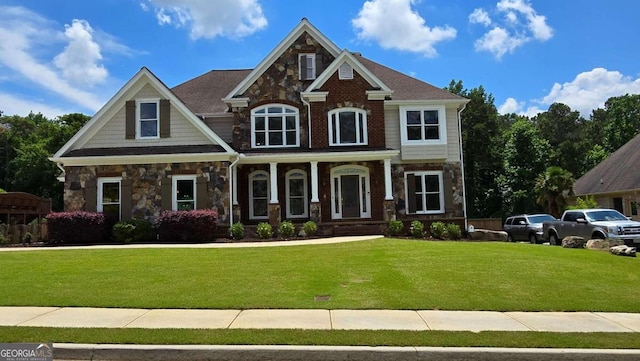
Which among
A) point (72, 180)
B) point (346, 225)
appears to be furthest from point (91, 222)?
point (346, 225)

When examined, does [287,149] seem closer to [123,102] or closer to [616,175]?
[123,102]

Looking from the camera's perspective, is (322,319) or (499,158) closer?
(322,319)

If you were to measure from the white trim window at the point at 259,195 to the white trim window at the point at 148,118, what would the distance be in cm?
489

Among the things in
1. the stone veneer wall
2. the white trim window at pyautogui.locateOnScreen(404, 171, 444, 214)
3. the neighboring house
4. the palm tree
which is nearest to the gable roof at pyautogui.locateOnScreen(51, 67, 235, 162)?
the stone veneer wall

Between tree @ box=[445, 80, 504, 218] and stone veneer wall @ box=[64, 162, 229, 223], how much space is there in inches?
1036

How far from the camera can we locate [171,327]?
700 centimetres

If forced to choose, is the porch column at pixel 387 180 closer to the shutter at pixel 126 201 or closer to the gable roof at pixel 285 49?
the gable roof at pixel 285 49

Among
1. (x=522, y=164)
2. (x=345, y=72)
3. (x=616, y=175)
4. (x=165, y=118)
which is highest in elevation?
(x=345, y=72)

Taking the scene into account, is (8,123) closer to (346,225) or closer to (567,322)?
(346,225)

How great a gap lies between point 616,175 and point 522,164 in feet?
23.2

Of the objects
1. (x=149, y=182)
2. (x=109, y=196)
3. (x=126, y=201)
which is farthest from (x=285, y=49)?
(x=109, y=196)

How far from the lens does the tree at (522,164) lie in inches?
1436

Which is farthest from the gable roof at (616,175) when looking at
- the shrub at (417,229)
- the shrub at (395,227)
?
the shrub at (395,227)

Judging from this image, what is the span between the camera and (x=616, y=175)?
31.5m
